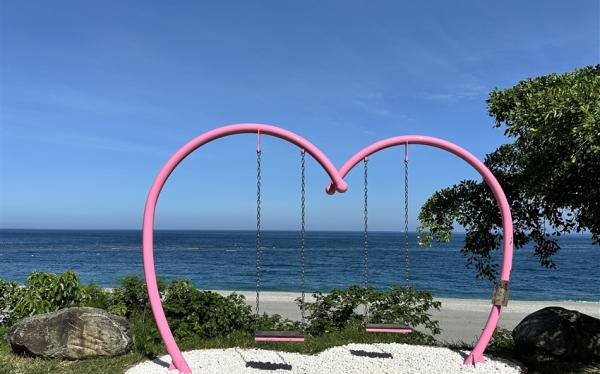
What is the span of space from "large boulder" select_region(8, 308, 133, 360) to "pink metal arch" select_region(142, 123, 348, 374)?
1177mm

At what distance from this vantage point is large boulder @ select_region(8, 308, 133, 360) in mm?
7328

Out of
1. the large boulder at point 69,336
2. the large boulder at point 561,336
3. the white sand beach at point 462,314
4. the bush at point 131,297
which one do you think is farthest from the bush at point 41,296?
the white sand beach at point 462,314

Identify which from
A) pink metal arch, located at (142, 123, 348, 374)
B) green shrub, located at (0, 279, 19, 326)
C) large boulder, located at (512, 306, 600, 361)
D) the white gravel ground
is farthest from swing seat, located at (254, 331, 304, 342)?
green shrub, located at (0, 279, 19, 326)

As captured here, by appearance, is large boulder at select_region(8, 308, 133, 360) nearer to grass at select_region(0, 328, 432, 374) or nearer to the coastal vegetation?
grass at select_region(0, 328, 432, 374)

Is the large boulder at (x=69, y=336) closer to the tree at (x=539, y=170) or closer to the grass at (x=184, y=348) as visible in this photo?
the grass at (x=184, y=348)

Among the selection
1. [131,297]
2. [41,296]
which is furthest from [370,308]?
[41,296]

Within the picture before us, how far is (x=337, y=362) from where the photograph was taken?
7449mm

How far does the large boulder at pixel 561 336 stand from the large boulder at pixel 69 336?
22.2 ft

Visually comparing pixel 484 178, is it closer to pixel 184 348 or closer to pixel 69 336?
pixel 184 348

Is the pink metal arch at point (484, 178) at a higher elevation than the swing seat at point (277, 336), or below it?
higher

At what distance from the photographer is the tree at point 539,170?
19.8 feet

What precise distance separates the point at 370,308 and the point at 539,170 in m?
4.41

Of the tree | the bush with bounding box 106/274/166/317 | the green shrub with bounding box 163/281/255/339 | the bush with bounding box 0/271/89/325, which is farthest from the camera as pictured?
the bush with bounding box 106/274/166/317

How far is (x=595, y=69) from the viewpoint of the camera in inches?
298
